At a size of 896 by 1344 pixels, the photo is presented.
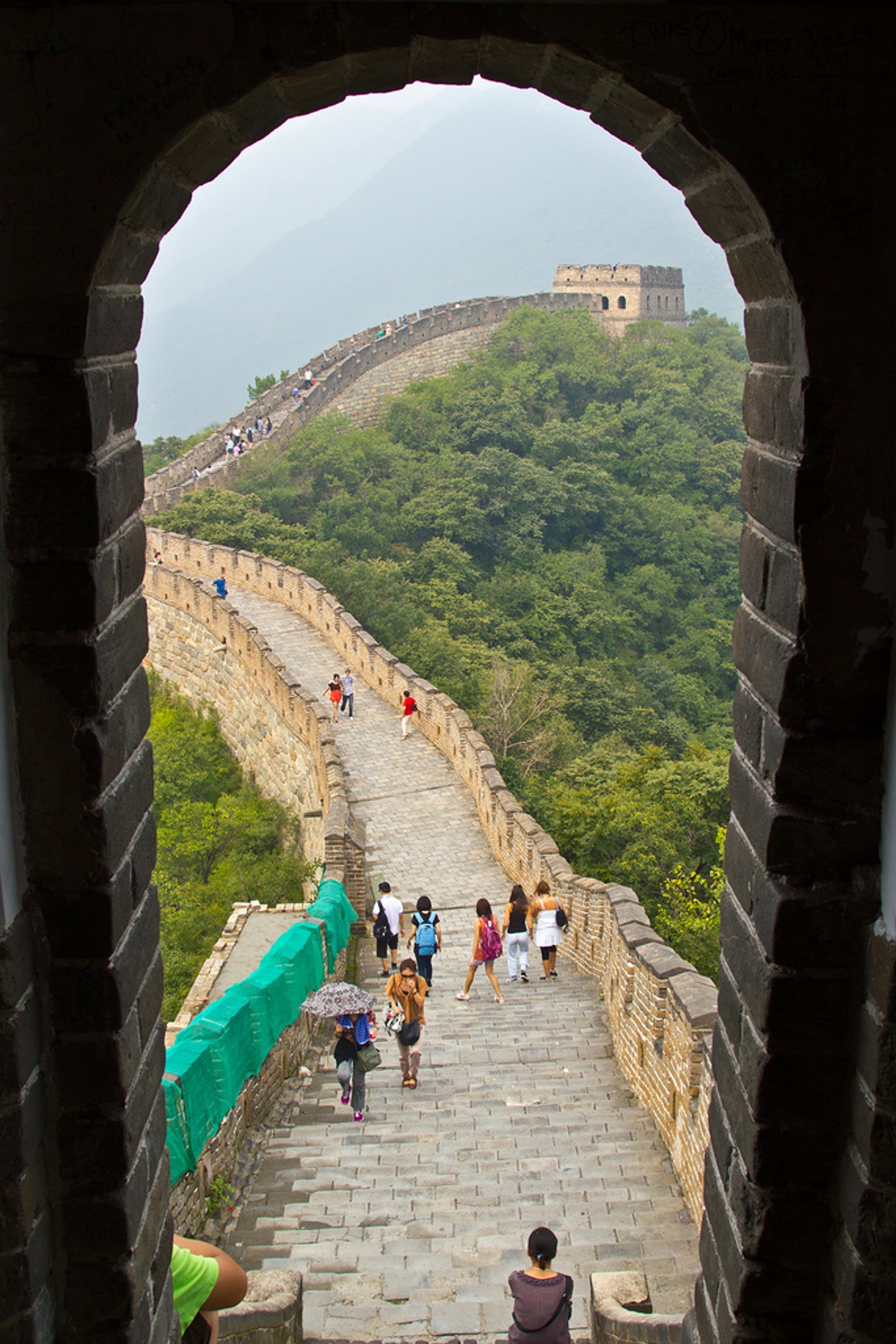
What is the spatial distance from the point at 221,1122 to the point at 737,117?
205 inches

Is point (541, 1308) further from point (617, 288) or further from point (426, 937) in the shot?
point (617, 288)

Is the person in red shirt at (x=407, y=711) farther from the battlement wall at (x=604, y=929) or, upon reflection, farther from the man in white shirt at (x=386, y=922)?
the man in white shirt at (x=386, y=922)

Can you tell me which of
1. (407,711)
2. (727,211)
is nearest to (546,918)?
(407,711)

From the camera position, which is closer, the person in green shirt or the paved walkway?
the person in green shirt

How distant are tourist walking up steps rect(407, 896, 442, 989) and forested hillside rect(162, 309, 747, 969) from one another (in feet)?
7.55

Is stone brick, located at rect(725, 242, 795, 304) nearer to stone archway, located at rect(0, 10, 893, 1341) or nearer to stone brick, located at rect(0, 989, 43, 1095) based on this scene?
stone archway, located at rect(0, 10, 893, 1341)

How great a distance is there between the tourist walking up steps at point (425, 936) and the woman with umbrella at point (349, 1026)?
172 centimetres

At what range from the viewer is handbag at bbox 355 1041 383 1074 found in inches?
275

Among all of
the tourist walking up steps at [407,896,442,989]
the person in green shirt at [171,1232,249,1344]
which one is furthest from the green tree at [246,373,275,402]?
the person in green shirt at [171,1232,249,1344]

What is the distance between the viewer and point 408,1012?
24.2ft

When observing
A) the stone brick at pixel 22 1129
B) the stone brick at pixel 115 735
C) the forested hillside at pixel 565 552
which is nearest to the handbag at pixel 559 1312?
the stone brick at pixel 22 1129

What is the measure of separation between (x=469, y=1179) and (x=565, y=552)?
85.4 feet

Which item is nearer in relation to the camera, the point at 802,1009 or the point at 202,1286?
the point at 802,1009

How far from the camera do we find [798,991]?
8.02 ft
